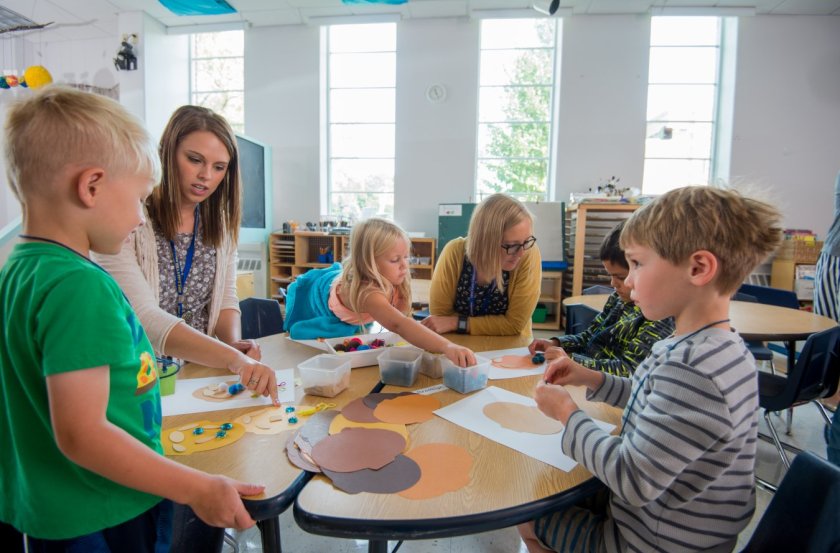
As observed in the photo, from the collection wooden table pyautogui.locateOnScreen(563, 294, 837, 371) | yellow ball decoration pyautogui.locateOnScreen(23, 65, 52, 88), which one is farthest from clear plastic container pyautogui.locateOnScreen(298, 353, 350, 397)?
yellow ball decoration pyautogui.locateOnScreen(23, 65, 52, 88)

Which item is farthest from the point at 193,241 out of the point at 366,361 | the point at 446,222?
the point at 446,222

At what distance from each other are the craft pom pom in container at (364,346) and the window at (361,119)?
385cm

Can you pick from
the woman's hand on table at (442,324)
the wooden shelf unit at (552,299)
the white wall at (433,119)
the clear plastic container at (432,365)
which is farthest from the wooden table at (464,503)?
the white wall at (433,119)

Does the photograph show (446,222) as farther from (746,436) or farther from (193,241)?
(746,436)

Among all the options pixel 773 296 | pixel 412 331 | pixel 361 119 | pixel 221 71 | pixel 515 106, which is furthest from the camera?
pixel 221 71

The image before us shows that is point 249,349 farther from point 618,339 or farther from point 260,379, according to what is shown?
point 618,339

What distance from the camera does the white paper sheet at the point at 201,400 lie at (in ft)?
3.05

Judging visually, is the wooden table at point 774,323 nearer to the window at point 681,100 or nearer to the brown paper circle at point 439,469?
the brown paper circle at point 439,469

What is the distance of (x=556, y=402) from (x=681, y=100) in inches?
214

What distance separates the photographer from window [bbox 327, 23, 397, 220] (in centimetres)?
518

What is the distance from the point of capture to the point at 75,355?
50cm

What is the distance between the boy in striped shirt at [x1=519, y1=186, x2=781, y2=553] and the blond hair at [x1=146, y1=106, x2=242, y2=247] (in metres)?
1.12

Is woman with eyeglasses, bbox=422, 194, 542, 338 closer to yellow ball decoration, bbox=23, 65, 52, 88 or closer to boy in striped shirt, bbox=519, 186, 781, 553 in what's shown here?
boy in striped shirt, bbox=519, 186, 781, 553

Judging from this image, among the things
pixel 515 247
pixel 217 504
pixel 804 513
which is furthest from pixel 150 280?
pixel 804 513
